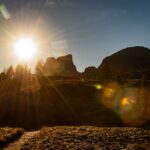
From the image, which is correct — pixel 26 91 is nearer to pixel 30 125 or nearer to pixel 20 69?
pixel 30 125

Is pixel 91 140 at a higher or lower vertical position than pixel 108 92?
lower

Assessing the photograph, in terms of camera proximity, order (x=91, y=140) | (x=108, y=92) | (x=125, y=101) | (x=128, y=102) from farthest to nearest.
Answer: (x=108, y=92), (x=125, y=101), (x=128, y=102), (x=91, y=140)

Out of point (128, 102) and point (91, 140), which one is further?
point (128, 102)

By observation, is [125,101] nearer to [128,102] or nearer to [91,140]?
[128,102]

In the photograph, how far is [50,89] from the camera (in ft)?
288

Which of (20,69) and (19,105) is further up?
(20,69)

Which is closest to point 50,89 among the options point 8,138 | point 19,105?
point 19,105

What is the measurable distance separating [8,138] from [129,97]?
160 feet

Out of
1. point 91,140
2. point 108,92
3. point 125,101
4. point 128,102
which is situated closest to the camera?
point 91,140

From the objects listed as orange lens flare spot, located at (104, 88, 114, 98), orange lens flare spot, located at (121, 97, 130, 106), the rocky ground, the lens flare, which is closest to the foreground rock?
the rocky ground

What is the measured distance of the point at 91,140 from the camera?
31.4 metres

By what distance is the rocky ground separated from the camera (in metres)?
28.2

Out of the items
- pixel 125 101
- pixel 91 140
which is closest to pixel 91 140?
pixel 91 140

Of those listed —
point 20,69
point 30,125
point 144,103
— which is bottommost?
point 30,125
